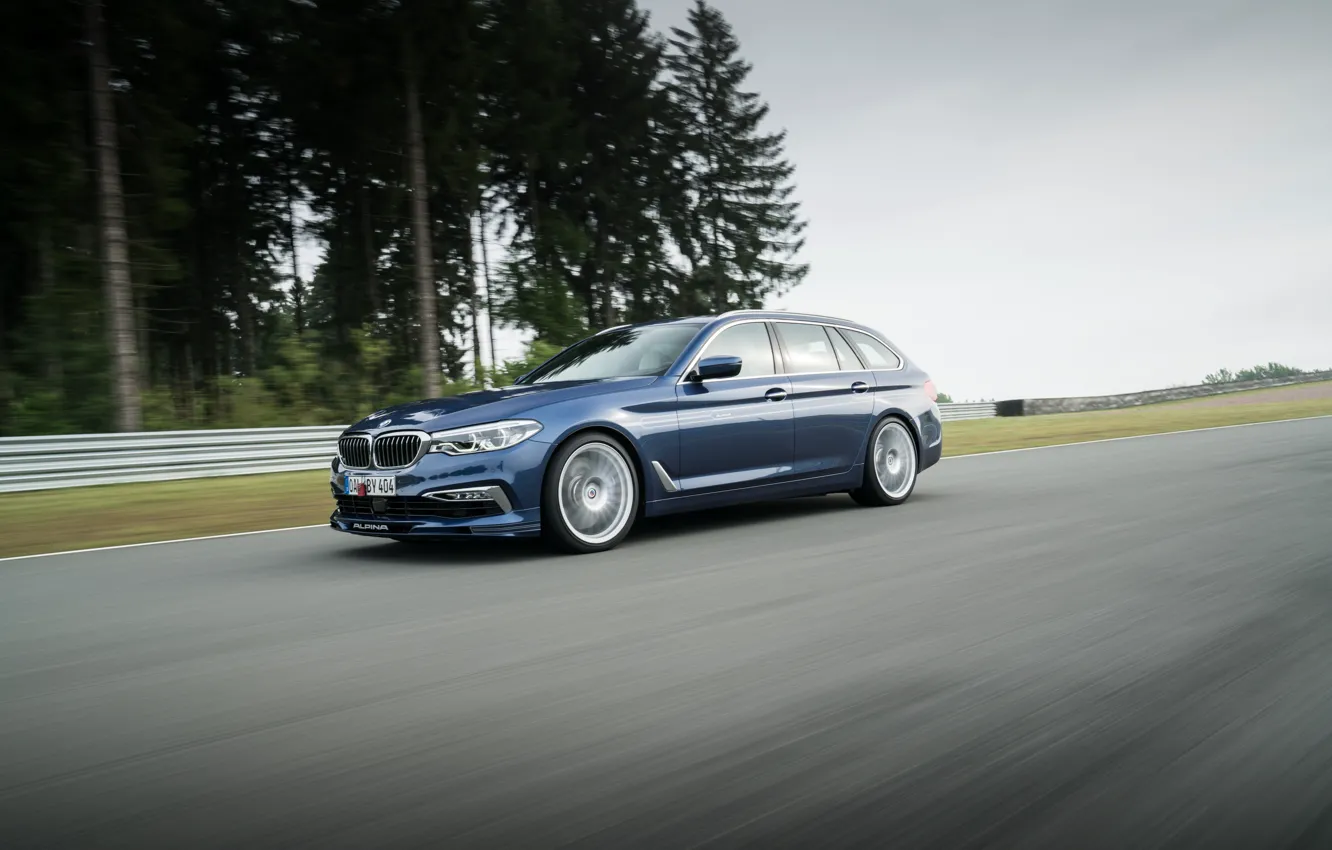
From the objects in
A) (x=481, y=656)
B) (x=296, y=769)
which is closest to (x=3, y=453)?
(x=481, y=656)

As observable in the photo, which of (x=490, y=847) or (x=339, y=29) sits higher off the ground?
(x=339, y=29)

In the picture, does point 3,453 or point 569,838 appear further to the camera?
point 3,453

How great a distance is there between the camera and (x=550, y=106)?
114ft

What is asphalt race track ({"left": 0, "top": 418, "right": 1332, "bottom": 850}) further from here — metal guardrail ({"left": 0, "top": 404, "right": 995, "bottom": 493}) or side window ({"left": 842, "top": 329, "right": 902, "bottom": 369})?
metal guardrail ({"left": 0, "top": 404, "right": 995, "bottom": 493})

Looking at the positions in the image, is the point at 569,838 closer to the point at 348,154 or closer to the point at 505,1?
the point at 505,1

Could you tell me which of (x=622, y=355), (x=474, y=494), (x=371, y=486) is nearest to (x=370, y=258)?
(x=622, y=355)

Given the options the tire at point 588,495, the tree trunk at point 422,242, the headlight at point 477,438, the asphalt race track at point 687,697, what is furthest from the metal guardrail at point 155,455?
the tire at point 588,495

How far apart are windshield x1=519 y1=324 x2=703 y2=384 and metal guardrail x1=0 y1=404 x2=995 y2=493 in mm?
7949

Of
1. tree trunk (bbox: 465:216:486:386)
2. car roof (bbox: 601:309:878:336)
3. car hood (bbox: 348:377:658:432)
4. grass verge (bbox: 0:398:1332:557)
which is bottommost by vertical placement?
grass verge (bbox: 0:398:1332:557)

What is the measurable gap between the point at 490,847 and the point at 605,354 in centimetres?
605

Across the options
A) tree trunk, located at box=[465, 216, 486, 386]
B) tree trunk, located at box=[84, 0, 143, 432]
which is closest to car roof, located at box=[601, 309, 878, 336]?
tree trunk, located at box=[84, 0, 143, 432]

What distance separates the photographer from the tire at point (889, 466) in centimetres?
910

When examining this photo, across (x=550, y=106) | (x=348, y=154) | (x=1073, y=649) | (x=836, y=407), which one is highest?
(x=550, y=106)

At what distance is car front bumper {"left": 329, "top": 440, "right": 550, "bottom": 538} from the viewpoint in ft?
21.4
